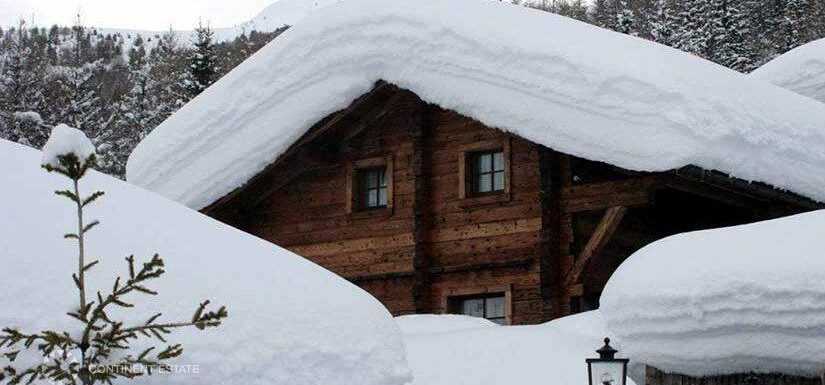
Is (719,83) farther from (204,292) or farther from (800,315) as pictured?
(204,292)

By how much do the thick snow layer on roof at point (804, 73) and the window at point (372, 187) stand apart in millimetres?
5329

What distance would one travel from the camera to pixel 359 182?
1471cm

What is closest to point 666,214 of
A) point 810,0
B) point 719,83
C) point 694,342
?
point 719,83

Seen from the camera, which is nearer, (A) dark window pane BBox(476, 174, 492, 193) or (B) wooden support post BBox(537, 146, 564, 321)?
(B) wooden support post BBox(537, 146, 564, 321)

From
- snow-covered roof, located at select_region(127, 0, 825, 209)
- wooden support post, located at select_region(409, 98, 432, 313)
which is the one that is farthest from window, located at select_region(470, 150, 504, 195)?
snow-covered roof, located at select_region(127, 0, 825, 209)

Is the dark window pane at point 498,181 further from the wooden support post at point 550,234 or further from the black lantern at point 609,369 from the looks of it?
the black lantern at point 609,369

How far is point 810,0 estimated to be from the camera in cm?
4269

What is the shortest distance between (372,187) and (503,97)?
2748 mm

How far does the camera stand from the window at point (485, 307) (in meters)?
13.4

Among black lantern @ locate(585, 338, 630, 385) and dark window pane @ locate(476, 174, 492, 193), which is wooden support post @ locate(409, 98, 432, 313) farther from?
black lantern @ locate(585, 338, 630, 385)

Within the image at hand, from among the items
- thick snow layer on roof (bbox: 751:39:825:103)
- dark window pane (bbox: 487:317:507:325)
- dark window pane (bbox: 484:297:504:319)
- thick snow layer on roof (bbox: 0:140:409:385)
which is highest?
thick snow layer on roof (bbox: 751:39:825:103)

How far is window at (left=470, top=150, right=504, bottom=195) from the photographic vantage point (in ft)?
45.0

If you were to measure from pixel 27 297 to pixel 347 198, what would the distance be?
1059 centimetres

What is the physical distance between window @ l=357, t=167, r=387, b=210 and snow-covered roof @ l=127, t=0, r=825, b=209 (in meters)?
1.08
